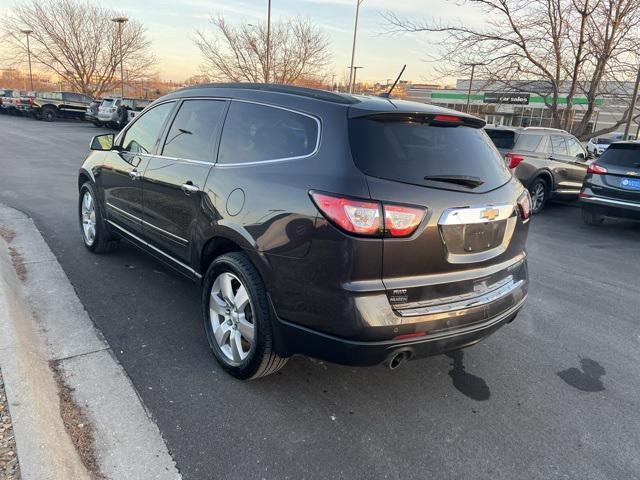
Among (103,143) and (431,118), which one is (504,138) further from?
(103,143)

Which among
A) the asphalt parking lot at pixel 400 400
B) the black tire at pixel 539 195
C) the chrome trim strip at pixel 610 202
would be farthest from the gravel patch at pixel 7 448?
the black tire at pixel 539 195

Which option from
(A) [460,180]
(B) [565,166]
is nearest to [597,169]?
(B) [565,166]

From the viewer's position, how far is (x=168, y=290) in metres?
4.33

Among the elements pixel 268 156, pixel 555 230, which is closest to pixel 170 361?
pixel 268 156

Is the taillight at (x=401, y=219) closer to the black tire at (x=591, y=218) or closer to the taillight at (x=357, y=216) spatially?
the taillight at (x=357, y=216)

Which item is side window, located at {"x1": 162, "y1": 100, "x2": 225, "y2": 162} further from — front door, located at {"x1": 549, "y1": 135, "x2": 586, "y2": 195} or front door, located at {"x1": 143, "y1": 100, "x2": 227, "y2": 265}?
front door, located at {"x1": 549, "y1": 135, "x2": 586, "y2": 195}

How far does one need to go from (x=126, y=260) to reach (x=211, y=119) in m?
2.34

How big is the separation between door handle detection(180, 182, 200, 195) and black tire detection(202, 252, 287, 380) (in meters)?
0.54

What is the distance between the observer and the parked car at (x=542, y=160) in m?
9.20

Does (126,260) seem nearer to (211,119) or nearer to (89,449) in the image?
(211,119)

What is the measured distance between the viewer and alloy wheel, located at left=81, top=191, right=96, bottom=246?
16.8 ft

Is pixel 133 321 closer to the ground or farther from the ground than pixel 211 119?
closer to the ground

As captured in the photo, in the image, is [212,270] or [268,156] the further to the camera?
[212,270]

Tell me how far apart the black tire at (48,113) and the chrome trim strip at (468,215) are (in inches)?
1385
